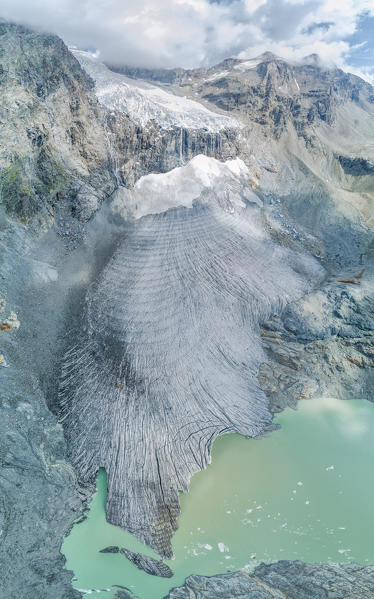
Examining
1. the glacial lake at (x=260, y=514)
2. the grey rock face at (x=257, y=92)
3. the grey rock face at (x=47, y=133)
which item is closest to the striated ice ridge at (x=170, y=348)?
the glacial lake at (x=260, y=514)

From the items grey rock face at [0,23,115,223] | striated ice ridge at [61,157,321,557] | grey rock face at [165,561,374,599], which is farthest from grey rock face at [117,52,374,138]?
grey rock face at [165,561,374,599]

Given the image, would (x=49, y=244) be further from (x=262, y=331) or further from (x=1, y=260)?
(x=262, y=331)

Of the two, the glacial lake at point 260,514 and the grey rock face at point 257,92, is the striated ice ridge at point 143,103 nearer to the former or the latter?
the grey rock face at point 257,92

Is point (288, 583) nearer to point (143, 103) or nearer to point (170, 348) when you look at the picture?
point (170, 348)

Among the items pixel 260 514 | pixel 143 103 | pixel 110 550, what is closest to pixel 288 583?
pixel 260 514

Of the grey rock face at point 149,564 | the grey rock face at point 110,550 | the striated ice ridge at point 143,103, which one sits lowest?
the grey rock face at point 149,564

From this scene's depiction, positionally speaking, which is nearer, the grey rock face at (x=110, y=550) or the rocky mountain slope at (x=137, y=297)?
the grey rock face at (x=110, y=550)
